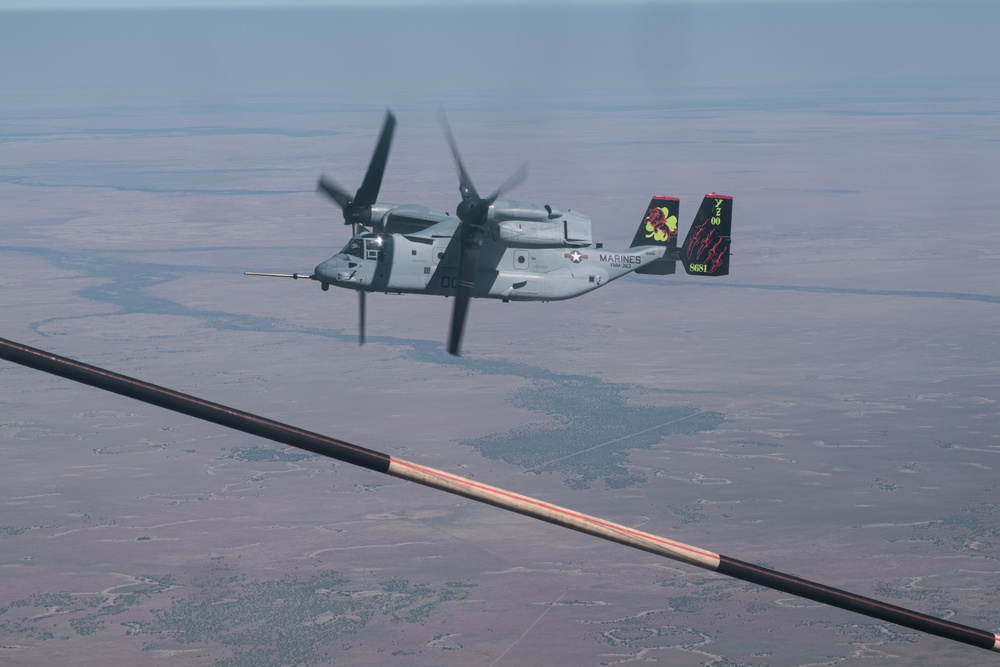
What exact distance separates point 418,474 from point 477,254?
49.7m

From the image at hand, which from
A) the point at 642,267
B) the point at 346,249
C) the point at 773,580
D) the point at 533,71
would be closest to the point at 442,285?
the point at 346,249

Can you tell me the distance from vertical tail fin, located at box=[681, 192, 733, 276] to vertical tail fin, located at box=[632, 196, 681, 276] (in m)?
0.98

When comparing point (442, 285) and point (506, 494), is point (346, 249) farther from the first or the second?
point (506, 494)

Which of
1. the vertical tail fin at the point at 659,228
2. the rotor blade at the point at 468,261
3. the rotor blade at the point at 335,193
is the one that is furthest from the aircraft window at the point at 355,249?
the vertical tail fin at the point at 659,228

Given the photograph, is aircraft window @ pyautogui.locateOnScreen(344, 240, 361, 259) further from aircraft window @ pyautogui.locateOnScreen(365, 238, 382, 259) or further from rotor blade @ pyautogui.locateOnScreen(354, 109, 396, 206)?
rotor blade @ pyautogui.locateOnScreen(354, 109, 396, 206)

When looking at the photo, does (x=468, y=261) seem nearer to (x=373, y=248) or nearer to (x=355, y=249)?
(x=373, y=248)

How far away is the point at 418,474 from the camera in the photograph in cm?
1082

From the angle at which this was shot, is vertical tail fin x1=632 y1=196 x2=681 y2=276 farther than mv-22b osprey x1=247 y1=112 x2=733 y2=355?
Yes

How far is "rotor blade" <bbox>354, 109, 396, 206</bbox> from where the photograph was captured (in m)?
48.1

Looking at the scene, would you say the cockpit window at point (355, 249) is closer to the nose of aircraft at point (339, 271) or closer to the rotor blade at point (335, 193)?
the nose of aircraft at point (339, 271)

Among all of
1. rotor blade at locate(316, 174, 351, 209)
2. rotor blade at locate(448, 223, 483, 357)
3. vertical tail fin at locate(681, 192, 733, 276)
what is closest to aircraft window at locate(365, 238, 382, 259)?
Result: rotor blade at locate(316, 174, 351, 209)

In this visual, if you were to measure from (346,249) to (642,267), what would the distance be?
14.6 metres

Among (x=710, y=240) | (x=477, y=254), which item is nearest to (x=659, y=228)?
(x=710, y=240)

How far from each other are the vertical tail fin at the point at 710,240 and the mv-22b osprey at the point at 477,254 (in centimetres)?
5
